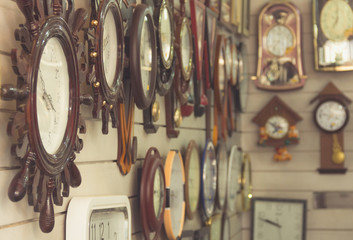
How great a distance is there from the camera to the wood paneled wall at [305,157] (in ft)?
15.2

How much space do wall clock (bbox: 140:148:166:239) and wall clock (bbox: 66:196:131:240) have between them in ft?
0.76

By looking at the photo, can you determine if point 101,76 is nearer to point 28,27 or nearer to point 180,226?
point 28,27

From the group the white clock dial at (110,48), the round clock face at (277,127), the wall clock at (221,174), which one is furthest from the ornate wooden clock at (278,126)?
the white clock dial at (110,48)

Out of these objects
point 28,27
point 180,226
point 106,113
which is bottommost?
point 180,226

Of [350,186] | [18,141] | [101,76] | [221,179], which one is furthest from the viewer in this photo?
[350,186]

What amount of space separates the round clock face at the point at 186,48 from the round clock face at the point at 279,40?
6.32 ft

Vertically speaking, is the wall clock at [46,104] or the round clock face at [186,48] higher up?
the round clock face at [186,48]

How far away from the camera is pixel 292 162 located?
15.6ft

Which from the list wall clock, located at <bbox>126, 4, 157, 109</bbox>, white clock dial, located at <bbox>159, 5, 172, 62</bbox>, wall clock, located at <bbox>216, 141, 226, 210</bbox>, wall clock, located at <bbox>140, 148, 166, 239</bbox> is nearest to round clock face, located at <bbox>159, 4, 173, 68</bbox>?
white clock dial, located at <bbox>159, 5, 172, 62</bbox>

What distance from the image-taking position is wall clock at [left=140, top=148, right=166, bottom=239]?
91.3 inches

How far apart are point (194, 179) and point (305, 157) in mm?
1820

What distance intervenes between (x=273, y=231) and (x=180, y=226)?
6.52 ft

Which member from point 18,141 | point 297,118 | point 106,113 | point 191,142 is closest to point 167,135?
point 191,142

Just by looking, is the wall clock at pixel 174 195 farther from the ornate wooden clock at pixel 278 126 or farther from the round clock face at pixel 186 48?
the ornate wooden clock at pixel 278 126
